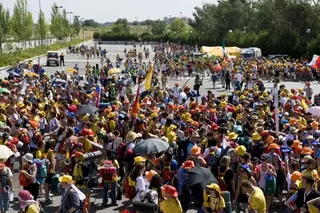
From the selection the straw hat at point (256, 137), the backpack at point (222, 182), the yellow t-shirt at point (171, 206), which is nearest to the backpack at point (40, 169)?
the backpack at point (222, 182)

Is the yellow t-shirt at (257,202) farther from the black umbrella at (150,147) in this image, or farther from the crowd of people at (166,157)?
the black umbrella at (150,147)

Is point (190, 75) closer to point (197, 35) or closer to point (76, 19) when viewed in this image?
point (197, 35)

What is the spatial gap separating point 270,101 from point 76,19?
467 feet

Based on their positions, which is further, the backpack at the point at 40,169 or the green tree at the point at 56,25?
the green tree at the point at 56,25

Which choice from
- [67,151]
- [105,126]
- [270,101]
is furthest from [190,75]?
[67,151]

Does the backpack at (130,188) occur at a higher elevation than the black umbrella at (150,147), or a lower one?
lower

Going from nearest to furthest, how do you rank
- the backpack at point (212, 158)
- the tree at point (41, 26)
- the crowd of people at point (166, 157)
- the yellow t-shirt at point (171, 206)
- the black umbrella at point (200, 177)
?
the yellow t-shirt at point (171, 206) → the crowd of people at point (166, 157) → the black umbrella at point (200, 177) → the backpack at point (212, 158) → the tree at point (41, 26)

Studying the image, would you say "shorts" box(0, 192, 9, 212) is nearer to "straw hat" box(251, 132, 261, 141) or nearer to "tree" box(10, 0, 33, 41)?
"straw hat" box(251, 132, 261, 141)

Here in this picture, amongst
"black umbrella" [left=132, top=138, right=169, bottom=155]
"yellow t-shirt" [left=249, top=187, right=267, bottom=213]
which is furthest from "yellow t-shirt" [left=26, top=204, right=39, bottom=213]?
"black umbrella" [left=132, top=138, right=169, bottom=155]

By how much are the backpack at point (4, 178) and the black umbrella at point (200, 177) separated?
3471mm

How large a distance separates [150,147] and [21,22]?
69.8 metres

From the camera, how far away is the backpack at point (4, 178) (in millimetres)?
10586

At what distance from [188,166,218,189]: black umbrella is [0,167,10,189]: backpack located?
3.47 meters

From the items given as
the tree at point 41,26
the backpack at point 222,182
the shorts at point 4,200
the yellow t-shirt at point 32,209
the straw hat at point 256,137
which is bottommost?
the shorts at point 4,200
